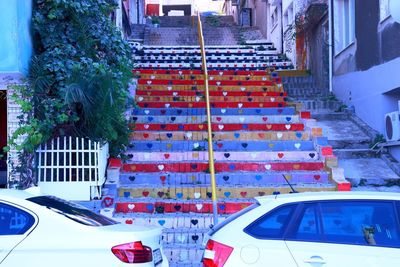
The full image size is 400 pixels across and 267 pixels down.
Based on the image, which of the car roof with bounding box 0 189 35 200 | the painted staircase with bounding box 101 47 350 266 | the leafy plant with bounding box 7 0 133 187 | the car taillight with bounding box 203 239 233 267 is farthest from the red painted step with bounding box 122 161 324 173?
the car taillight with bounding box 203 239 233 267

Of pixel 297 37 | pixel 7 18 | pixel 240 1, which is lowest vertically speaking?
pixel 7 18

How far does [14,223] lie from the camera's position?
4488mm

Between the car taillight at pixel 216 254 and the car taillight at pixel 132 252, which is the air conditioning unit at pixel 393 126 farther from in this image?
the car taillight at pixel 132 252

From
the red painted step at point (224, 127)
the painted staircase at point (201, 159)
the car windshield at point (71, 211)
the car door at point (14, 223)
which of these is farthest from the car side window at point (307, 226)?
the red painted step at point (224, 127)

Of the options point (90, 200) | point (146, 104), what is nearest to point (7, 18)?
point (90, 200)

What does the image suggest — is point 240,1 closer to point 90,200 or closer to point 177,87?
point 177,87

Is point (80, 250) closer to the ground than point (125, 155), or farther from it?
closer to the ground

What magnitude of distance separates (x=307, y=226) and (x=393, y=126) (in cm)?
596

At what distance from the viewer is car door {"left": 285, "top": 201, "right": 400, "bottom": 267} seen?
13.9 feet

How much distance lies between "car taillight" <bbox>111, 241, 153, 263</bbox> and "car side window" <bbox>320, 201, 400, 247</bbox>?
146cm

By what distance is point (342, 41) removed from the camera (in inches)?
506

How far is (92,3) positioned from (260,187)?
4.05 meters

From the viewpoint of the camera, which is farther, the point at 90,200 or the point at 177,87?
the point at 177,87

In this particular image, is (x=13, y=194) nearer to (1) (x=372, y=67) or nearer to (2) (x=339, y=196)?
(2) (x=339, y=196)
